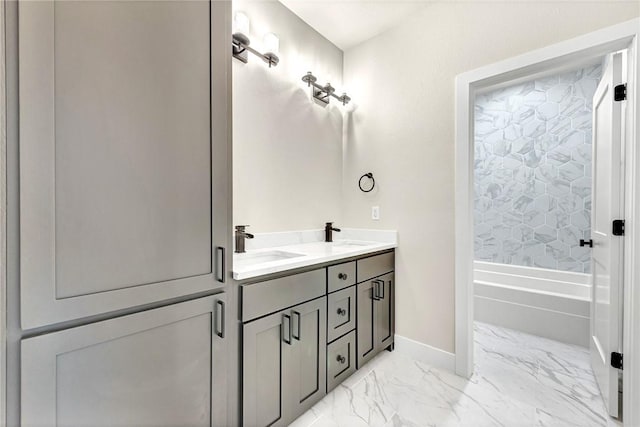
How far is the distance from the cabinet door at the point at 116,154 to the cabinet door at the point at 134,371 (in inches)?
3.2

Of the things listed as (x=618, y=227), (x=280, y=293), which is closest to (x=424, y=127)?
(x=618, y=227)

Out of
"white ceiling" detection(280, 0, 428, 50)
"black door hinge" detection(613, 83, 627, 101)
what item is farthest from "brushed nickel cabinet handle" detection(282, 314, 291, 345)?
"white ceiling" detection(280, 0, 428, 50)

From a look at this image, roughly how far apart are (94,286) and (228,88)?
2.88 feet

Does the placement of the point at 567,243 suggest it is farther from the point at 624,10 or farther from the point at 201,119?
the point at 201,119

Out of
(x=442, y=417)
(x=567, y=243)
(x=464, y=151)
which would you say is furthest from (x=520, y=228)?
(x=442, y=417)

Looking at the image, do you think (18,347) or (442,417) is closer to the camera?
(18,347)

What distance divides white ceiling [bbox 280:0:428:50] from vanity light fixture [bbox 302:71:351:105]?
0.45 metres

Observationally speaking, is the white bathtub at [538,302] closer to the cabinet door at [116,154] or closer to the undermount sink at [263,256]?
the undermount sink at [263,256]

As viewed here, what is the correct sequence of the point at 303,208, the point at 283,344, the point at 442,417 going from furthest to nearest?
1. the point at 303,208
2. the point at 442,417
3. the point at 283,344

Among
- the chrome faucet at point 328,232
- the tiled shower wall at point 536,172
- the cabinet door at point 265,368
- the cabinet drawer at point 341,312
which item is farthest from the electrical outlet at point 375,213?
the tiled shower wall at point 536,172

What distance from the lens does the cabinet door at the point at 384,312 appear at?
213 cm

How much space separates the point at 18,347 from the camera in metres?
0.76

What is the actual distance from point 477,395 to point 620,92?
1882mm

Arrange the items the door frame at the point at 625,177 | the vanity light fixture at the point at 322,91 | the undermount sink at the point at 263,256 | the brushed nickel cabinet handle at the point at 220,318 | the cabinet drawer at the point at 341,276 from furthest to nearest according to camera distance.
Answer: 1. the vanity light fixture at the point at 322,91
2. the undermount sink at the point at 263,256
3. the cabinet drawer at the point at 341,276
4. the door frame at the point at 625,177
5. the brushed nickel cabinet handle at the point at 220,318
